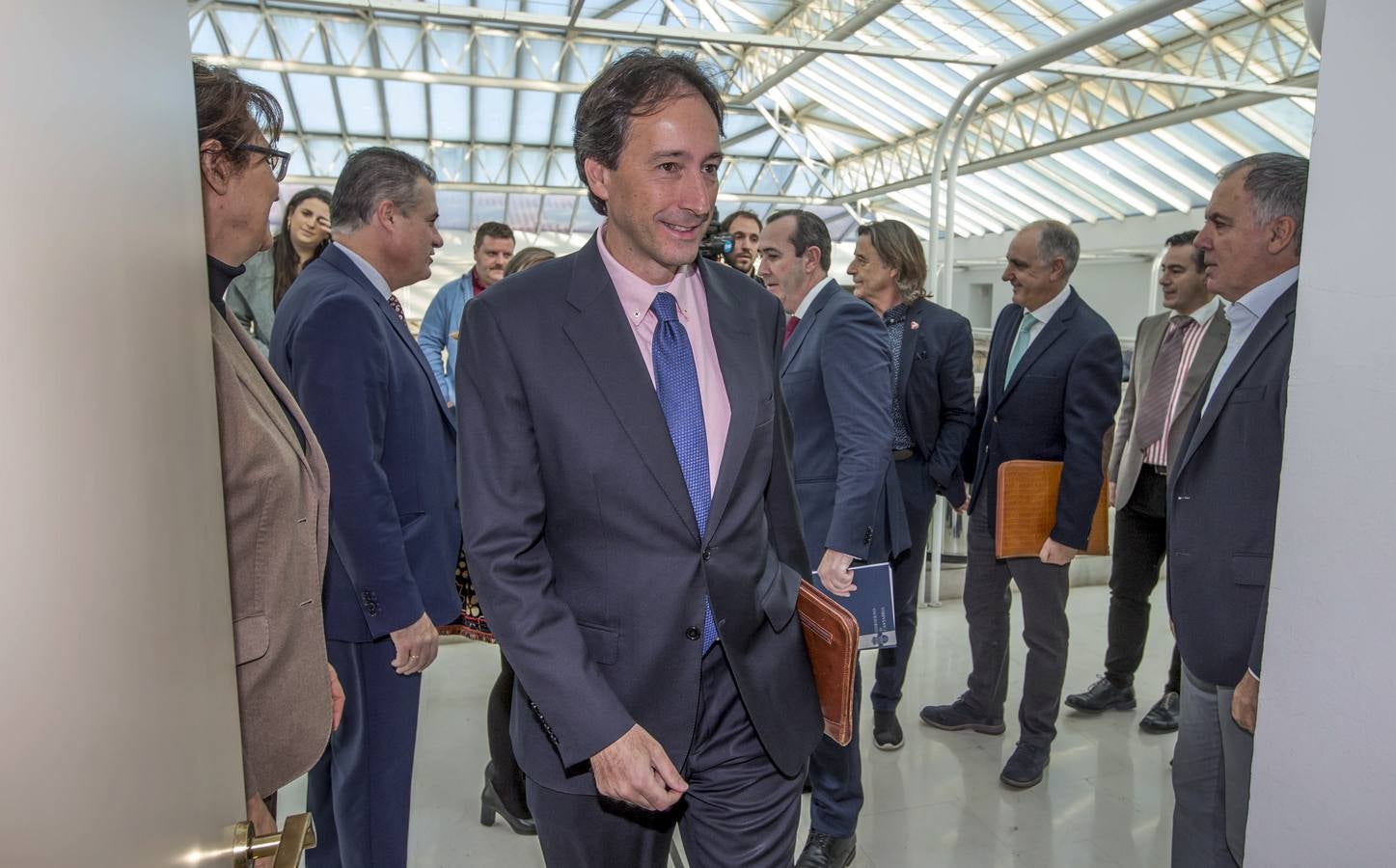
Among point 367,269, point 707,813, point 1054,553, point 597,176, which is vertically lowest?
point 707,813

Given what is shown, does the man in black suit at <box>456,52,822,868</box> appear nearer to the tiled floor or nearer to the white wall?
the white wall

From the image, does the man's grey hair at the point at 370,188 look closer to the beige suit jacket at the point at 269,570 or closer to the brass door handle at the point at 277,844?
the beige suit jacket at the point at 269,570

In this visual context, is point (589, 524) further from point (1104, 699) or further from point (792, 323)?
point (1104, 699)

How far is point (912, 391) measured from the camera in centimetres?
334

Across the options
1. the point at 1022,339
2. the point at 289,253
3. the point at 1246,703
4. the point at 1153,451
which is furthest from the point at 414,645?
the point at 1153,451

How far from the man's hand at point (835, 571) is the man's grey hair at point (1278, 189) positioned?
4.03 feet

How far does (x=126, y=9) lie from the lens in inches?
24.5

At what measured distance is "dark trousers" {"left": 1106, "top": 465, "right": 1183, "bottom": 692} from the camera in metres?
3.54

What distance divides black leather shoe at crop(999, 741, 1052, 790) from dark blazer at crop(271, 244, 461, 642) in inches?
81.1

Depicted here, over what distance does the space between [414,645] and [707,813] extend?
2.61 ft

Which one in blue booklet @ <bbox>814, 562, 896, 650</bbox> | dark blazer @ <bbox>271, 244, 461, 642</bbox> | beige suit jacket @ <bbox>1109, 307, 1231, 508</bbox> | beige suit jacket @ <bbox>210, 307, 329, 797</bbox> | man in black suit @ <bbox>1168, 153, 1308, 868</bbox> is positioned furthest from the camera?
beige suit jacket @ <bbox>1109, 307, 1231, 508</bbox>

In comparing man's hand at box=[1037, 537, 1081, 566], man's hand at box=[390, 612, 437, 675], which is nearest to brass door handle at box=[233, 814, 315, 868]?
man's hand at box=[390, 612, 437, 675]

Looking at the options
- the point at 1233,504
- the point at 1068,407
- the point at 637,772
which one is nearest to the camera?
the point at 637,772

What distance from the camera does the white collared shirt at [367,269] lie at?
2.04 meters
